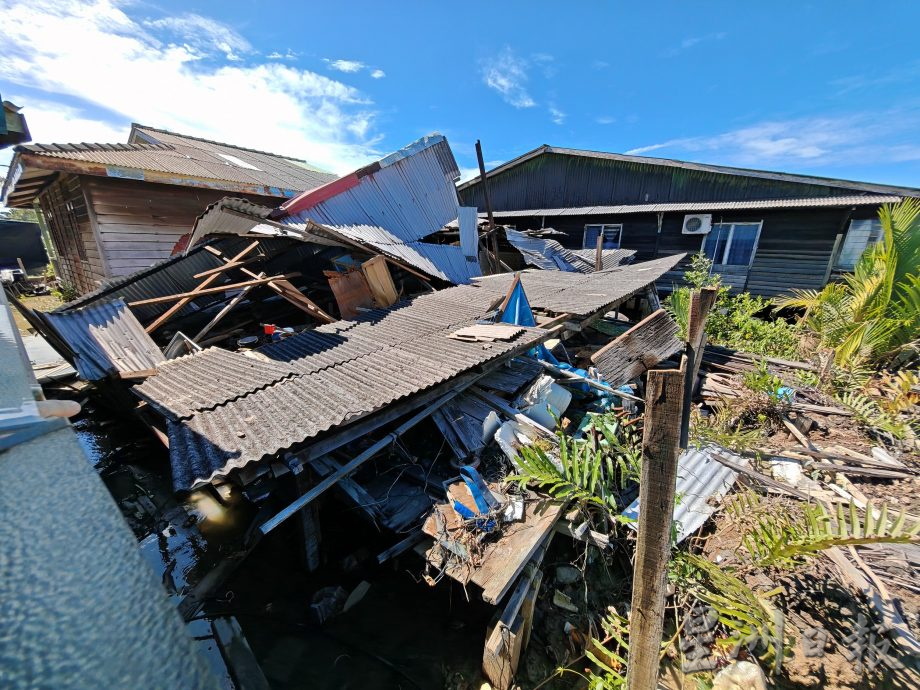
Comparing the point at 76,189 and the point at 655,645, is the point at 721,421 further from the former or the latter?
the point at 76,189

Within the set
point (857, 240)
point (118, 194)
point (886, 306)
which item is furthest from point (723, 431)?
point (118, 194)

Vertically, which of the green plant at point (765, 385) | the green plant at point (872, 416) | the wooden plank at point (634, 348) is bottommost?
the green plant at point (872, 416)

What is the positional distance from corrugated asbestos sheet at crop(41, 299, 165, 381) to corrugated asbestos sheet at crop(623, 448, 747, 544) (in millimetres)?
6076

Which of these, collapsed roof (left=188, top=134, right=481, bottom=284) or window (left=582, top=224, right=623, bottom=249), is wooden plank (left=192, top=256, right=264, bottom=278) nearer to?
collapsed roof (left=188, top=134, right=481, bottom=284)

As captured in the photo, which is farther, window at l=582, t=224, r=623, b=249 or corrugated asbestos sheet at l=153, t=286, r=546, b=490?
window at l=582, t=224, r=623, b=249

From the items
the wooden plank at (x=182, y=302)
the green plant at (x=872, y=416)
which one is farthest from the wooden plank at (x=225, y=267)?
the green plant at (x=872, y=416)

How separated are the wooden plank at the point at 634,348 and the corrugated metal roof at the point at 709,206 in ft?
29.3

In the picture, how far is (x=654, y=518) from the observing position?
1.63 m

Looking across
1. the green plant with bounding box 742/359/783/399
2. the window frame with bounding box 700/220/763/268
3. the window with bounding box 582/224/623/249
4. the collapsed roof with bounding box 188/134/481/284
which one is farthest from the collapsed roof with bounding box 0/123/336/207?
the window frame with bounding box 700/220/763/268

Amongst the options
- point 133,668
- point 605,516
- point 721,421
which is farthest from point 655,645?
point 721,421

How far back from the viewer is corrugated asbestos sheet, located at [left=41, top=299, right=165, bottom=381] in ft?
13.8

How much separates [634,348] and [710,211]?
10.6 meters

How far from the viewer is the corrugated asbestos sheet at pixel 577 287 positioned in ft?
20.6

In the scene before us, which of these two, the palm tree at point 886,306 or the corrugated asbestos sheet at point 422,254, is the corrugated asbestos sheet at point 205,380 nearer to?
the corrugated asbestos sheet at point 422,254
